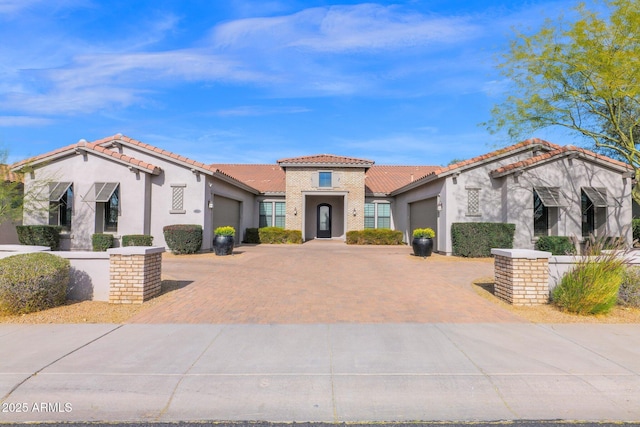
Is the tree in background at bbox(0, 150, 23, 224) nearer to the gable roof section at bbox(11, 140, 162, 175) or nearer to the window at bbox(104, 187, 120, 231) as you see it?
the gable roof section at bbox(11, 140, 162, 175)

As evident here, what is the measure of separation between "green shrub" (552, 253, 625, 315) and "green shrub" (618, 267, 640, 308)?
0.24 meters

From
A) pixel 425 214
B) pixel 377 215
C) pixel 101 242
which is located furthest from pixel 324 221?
pixel 101 242

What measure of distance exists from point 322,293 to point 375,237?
14815 millimetres

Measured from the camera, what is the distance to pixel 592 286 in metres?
6.66

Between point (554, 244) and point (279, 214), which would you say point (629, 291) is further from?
point (279, 214)

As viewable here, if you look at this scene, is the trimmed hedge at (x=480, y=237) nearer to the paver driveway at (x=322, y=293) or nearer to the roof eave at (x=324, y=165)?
the paver driveway at (x=322, y=293)

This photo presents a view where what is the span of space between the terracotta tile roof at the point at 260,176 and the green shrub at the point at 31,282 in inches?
726

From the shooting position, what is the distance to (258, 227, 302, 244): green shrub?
2347 cm

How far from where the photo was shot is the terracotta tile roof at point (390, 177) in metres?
26.8

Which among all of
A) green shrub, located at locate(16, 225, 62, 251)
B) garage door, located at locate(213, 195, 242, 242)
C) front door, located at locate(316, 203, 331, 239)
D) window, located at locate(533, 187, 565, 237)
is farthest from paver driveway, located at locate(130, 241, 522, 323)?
front door, located at locate(316, 203, 331, 239)

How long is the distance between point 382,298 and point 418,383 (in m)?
3.98

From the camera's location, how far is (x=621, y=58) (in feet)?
39.3

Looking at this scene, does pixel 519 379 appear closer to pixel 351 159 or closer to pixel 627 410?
pixel 627 410

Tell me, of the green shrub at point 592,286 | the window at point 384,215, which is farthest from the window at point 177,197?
the green shrub at point 592,286
